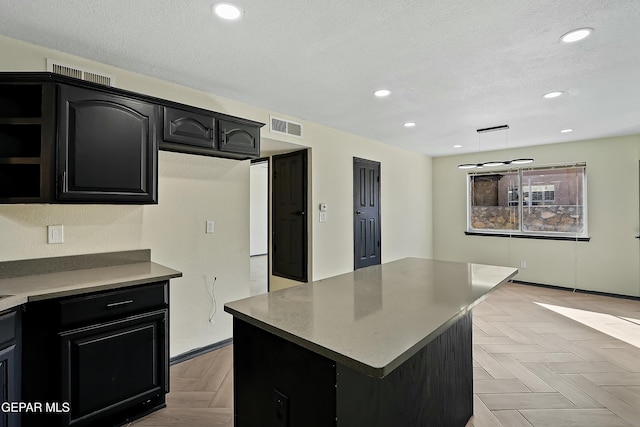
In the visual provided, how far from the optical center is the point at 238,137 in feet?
9.64

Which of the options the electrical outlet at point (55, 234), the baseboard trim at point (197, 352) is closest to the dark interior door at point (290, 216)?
the baseboard trim at point (197, 352)

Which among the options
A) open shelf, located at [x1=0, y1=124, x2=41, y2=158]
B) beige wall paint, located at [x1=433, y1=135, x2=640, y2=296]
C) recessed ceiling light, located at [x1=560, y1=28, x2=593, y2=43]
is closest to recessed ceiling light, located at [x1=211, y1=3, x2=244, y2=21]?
open shelf, located at [x1=0, y1=124, x2=41, y2=158]

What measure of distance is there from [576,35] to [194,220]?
3210 mm

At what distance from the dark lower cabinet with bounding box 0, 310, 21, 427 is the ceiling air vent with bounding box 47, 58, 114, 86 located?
165 centimetres

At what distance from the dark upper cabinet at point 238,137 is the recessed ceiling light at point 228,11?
105 centimetres

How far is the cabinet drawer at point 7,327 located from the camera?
1.58m

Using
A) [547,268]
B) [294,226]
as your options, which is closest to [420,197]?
[547,268]

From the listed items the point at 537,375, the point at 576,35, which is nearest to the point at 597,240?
the point at 537,375

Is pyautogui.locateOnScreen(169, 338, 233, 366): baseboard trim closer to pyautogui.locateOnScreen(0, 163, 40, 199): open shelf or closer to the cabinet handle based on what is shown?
the cabinet handle

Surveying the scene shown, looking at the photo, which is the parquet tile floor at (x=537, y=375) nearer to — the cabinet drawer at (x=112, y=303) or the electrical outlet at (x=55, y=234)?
the cabinet drawer at (x=112, y=303)

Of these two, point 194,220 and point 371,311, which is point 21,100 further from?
point 371,311

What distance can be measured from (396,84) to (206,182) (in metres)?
1.98

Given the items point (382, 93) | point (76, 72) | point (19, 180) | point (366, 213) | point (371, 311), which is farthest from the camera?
point (366, 213)

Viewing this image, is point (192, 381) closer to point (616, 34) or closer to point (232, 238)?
point (232, 238)
